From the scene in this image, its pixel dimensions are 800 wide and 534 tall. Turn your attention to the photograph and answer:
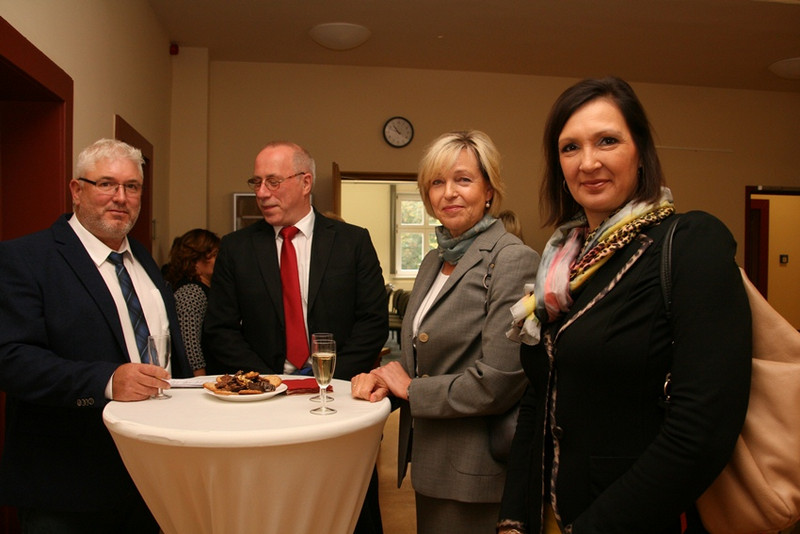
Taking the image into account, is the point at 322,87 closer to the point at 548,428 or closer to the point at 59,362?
the point at 59,362

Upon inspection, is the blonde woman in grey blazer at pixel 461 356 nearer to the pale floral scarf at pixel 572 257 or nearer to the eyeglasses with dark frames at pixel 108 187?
the pale floral scarf at pixel 572 257

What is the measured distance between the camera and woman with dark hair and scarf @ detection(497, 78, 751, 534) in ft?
3.18

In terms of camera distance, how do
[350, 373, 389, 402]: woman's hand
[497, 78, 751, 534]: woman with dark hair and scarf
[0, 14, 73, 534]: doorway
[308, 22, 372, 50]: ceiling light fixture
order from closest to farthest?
[497, 78, 751, 534]: woman with dark hair and scarf < [350, 373, 389, 402]: woman's hand < [0, 14, 73, 534]: doorway < [308, 22, 372, 50]: ceiling light fixture

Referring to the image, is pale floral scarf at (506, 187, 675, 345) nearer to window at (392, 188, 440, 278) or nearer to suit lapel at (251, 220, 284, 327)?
suit lapel at (251, 220, 284, 327)

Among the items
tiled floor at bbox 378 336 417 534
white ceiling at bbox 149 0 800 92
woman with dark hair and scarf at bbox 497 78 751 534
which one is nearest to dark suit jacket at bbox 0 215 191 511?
woman with dark hair and scarf at bbox 497 78 751 534

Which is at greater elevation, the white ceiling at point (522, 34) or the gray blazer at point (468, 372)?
the white ceiling at point (522, 34)

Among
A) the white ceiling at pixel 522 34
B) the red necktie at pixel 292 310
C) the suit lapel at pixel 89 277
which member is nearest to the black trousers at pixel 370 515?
the red necktie at pixel 292 310

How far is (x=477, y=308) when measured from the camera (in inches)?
66.1

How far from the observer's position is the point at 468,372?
5.27 feet

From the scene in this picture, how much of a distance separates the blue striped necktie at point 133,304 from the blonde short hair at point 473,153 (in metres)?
0.96

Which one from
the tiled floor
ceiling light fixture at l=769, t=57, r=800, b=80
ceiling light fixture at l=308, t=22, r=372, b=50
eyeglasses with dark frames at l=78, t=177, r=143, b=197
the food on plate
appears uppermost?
ceiling light fixture at l=769, t=57, r=800, b=80

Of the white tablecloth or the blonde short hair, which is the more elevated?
the blonde short hair

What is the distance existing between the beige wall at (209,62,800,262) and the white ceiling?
0.17 m

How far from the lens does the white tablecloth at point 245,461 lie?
132 cm
